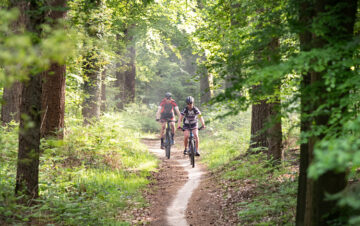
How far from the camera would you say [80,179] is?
7895mm

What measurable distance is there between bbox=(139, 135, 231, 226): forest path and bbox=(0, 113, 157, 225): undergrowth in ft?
1.42

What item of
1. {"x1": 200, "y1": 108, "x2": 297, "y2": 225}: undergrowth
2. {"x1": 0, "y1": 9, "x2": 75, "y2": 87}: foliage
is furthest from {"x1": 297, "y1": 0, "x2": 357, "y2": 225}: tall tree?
{"x1": 0, "y1": 9, "x2": 75, "y2": 87}: foliage

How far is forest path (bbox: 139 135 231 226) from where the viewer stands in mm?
6904

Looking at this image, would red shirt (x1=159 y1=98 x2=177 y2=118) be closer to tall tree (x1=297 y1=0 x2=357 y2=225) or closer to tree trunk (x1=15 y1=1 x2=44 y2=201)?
tree trunk (x1=15 y1=1 x2=44 y2=201)

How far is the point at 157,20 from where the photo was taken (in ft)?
57.7

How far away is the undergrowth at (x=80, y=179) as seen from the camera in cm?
582

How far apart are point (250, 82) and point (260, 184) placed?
489 centimetres

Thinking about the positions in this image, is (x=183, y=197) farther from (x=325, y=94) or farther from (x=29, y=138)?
(x=325, y=94)

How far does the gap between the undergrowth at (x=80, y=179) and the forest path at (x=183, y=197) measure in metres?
0.43

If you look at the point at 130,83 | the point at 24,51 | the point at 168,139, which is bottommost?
the point at 168,139

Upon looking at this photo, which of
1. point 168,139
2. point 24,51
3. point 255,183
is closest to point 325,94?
point 24,51

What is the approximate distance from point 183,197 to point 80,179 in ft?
8.42

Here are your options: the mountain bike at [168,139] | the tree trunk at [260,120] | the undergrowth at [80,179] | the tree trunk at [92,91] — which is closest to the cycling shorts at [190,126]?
the mountain bike at [168,139]

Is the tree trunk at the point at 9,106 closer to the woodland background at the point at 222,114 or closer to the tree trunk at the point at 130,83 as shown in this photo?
the woodland background at the point at 222,114
